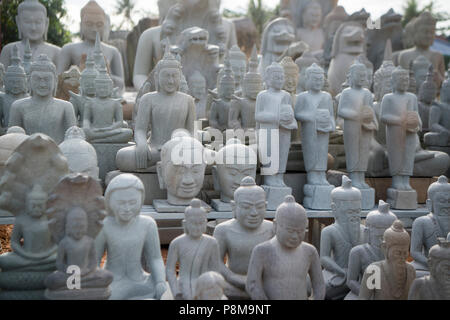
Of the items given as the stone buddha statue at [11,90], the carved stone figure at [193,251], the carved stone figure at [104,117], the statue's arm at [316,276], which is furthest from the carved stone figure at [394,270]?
the stone buddha statue at [11,90]

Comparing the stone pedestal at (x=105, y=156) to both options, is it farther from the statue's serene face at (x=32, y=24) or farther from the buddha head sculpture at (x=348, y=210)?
the statue's serene face at (x=32, y=24)

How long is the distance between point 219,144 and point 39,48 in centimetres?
392

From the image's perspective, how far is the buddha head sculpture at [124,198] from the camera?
4.18 meters

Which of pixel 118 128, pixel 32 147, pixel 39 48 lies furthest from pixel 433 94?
pixel 32 147

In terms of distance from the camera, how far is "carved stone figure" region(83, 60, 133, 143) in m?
6.75

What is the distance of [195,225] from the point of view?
414cm

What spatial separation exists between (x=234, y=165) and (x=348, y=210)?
1.19 meters

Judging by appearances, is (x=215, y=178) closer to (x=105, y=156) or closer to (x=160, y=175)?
(x=160, y=175)

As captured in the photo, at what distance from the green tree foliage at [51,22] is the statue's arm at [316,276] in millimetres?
9343

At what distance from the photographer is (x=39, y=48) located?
9227 mm

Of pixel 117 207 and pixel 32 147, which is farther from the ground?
pixel 32 147
